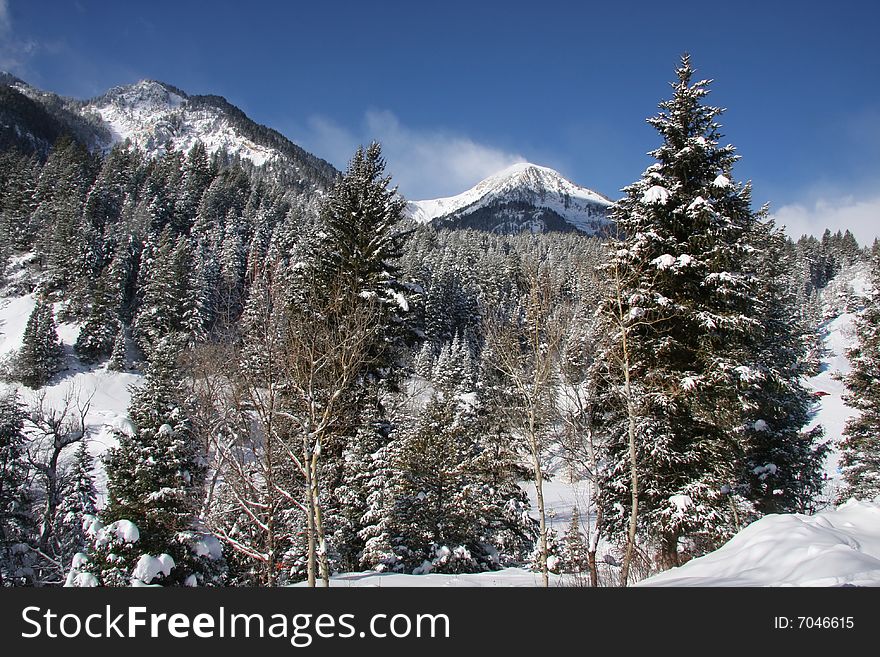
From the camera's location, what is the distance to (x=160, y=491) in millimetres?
12078

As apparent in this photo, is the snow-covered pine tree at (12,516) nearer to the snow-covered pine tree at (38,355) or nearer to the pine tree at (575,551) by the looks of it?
the pine tree at (575,551)

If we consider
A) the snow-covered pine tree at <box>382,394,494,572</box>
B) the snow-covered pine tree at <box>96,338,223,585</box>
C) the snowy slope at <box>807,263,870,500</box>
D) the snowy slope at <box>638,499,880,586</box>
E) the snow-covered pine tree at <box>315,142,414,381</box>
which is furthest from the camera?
the snowy slope at <box>807,263,870,500</box>

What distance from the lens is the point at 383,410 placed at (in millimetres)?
16094

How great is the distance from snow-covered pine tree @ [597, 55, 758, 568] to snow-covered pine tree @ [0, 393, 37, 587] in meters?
22.2

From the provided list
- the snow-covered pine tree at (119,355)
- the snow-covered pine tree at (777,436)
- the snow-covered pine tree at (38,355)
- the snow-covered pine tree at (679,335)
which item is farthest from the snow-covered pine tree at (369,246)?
the snow-covered pine tree at (38,355)

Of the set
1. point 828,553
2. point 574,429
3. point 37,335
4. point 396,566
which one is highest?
point 37,335

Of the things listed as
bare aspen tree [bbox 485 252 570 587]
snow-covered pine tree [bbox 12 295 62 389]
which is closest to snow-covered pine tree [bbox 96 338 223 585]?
bare aspen tree [bbox 485 252 570 587]

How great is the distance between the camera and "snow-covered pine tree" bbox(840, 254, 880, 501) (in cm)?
1642

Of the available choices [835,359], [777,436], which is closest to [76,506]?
[777,436]

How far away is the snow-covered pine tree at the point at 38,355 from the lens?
48094 mm

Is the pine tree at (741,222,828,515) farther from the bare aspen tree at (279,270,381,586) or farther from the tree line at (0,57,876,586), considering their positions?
the bare aspen tree at (279,270,381,586)

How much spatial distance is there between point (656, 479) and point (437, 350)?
54.6 m
